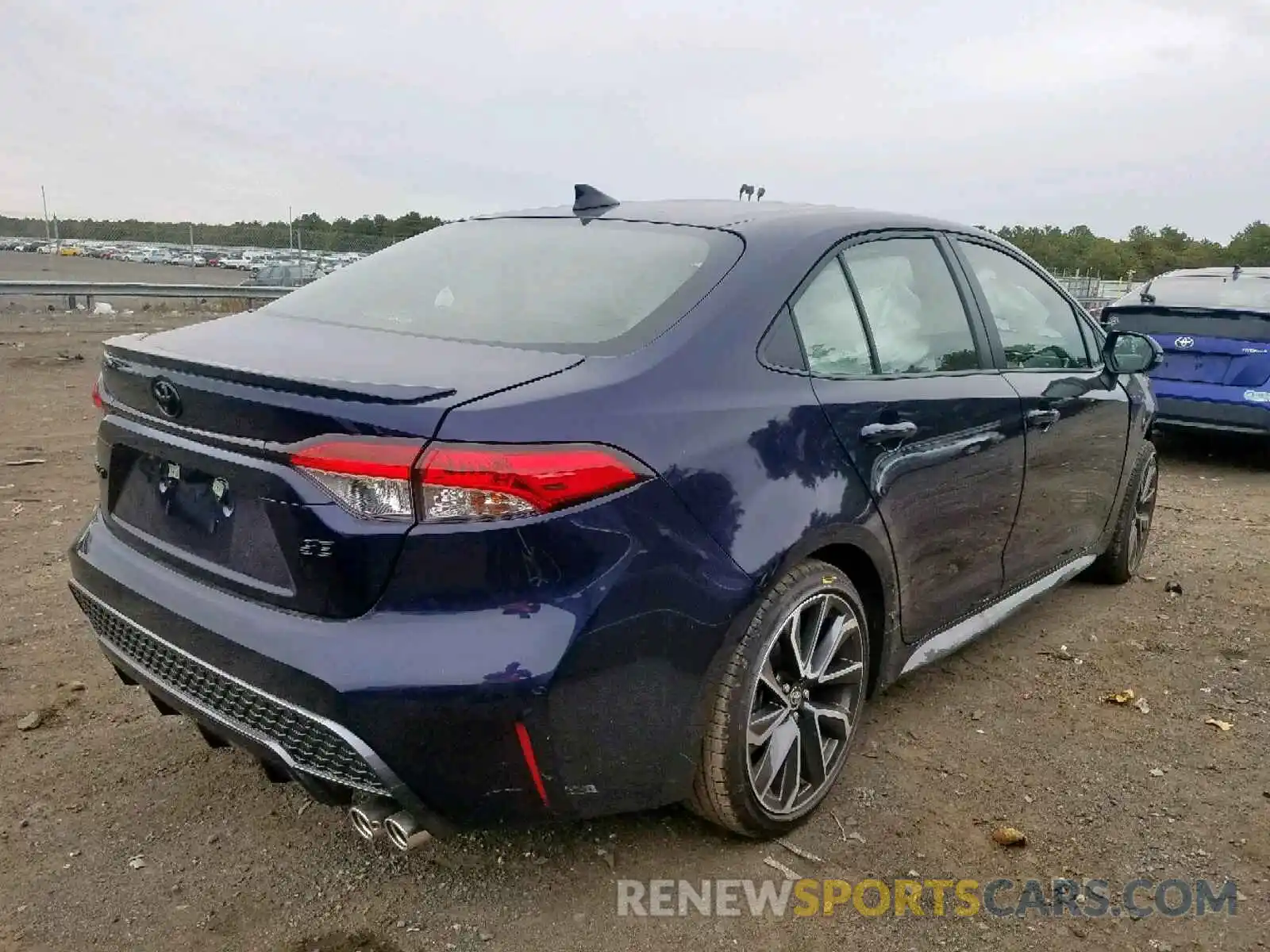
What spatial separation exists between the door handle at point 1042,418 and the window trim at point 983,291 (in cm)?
15

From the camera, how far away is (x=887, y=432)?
9.18ft

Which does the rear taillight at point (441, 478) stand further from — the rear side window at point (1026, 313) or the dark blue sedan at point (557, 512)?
the rear side window at point (1026, 313)

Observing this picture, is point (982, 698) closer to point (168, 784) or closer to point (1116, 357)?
point (1116, 357)

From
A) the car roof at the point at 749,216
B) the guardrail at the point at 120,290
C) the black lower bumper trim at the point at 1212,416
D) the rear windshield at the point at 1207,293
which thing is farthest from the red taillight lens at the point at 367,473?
the guardrail at the point at 120,290

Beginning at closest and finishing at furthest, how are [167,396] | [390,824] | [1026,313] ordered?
[390,824] < [167,396] < [1026,313]

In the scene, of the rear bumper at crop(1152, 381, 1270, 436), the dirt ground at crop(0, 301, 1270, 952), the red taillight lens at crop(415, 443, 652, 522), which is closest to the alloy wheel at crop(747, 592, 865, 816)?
the dirt ground at crop(0, 301, 1270, 952)

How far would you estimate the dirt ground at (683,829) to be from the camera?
2.32 m

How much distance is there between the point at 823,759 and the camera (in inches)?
109

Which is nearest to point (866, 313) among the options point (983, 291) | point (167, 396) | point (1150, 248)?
point (983, 291)

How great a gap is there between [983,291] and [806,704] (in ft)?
5.42

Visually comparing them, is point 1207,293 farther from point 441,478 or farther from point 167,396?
point 167,396

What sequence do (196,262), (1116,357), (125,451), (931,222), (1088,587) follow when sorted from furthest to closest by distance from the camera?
1. (196,262)
2. (1088,587)
3. (1116,357)
4. (931,222)
5. (125,451)

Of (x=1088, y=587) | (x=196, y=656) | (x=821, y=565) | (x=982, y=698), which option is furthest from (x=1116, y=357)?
(x=196, y=656)

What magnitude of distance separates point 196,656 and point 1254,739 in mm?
3179
